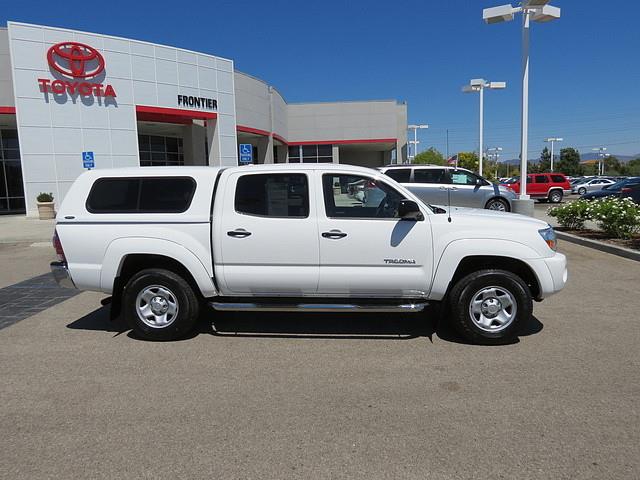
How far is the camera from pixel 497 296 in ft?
16.3

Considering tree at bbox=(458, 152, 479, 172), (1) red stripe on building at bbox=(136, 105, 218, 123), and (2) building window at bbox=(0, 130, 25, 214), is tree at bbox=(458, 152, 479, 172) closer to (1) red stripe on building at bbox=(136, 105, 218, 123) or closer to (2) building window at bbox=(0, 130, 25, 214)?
(1) red stripe on building at bbox=(136, 105, 218, 123)

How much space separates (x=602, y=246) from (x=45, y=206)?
22.0 m

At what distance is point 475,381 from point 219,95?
27.2 m

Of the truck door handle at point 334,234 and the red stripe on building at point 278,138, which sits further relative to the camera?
the red stripe on building at point 278,138

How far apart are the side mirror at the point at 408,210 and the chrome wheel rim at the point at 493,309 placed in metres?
1.03

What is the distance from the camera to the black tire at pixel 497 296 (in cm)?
491

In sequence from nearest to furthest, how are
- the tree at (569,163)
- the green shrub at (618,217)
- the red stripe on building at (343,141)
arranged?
1. the green shrub at (618,217)
2. the red stripe on building at (343,141)
3. the tree at (569,163)

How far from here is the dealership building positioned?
22109 mm

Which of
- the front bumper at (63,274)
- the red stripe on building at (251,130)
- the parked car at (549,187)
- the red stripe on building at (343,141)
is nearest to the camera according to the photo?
the front bumper at (63,274)

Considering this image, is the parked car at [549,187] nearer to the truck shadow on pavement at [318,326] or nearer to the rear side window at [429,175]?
the rear side window at [429,175]

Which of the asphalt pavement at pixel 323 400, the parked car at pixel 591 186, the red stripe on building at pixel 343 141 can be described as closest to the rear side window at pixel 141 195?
the asphalt pavement at pixel 323 400

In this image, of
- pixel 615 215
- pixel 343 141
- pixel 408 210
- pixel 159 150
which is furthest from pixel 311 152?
pixel 408 210

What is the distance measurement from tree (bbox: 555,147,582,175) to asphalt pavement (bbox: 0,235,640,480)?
113 metres

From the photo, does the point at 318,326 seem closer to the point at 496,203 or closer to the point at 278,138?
the point at 496,203
